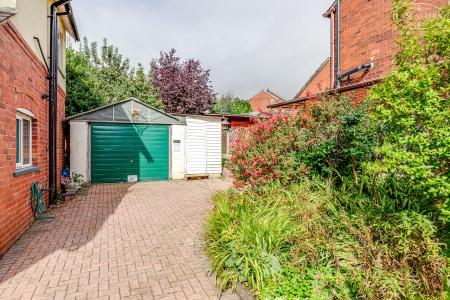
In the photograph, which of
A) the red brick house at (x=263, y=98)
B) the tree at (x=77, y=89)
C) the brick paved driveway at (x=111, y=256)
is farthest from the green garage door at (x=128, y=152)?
the red brick house at (x=263, y=98)

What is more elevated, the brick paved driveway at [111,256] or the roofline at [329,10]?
the roofline at [329,10]

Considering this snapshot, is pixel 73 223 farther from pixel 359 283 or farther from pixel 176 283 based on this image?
pixel 359 283

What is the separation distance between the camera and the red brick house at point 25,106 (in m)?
4.39

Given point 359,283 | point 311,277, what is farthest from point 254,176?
point 359,283

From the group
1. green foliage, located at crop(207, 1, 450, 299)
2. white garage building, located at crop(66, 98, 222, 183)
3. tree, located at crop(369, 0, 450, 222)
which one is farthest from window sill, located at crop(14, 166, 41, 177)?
tree, located at crop(369, 0, 450, 222)

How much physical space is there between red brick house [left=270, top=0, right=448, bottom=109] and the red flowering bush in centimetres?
96

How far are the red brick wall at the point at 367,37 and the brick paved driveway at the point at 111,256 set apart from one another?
5807mm

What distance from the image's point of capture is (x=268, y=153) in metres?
5.60

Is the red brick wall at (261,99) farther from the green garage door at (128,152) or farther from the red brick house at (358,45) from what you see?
the red brick house at (358,45)

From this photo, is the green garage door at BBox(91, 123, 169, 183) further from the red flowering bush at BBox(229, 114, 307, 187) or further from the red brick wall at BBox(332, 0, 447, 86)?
the red brick wall at BBox(332, 0, 447, 86)

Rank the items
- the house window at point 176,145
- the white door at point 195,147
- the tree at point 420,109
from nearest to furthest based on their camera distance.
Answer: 1. the tree at point 420,109
2. the house window at point 176,145
3. the white door at point 195,147

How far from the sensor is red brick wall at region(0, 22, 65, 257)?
14.2 ft

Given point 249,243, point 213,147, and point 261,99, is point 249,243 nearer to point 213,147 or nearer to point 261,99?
point 213,147

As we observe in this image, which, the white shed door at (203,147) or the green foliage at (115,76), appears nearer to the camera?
the white shed door at (203,147)
